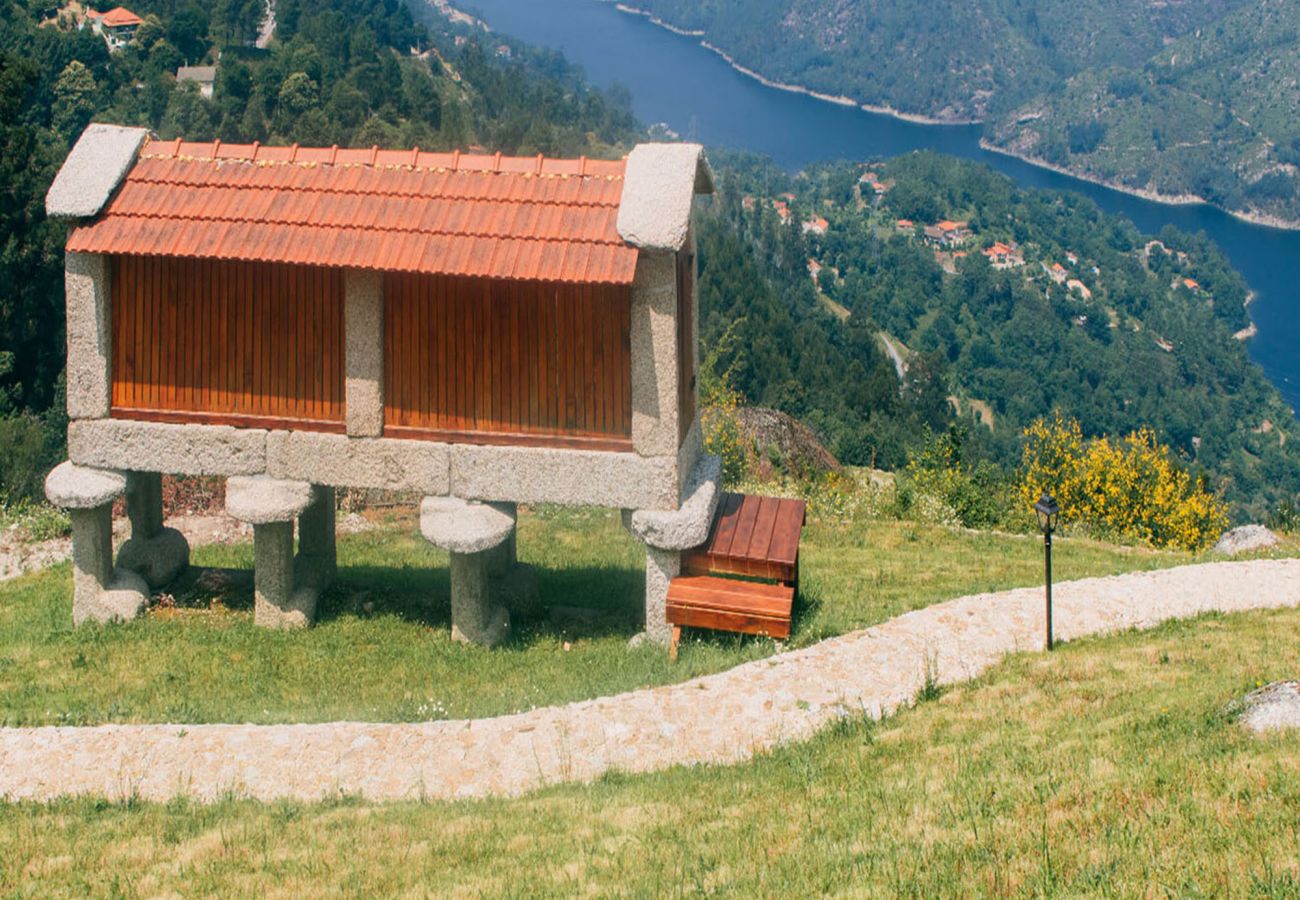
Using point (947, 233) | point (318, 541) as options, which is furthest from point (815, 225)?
point (318, 541)

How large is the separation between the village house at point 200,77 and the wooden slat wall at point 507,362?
97.2 meters

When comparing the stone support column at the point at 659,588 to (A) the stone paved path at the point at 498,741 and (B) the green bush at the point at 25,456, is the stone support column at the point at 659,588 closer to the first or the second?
(A) the stone paved path at the point at 498,741

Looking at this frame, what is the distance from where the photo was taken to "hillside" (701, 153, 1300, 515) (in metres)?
98.5

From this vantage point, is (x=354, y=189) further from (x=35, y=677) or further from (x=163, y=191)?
(x=35, y=677)

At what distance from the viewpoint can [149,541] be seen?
48.3 feet

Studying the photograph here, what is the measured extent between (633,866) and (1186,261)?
7449 inches

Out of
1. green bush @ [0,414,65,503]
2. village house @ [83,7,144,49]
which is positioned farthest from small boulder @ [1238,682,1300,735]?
village house @ [83,7,144,49]

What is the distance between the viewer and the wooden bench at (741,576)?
477 inches

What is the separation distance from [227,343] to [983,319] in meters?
152

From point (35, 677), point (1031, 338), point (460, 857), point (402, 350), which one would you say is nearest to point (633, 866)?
point (460, 857)

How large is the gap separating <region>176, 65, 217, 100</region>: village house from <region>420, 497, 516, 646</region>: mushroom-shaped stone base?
97602mm

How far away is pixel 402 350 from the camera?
499 inches

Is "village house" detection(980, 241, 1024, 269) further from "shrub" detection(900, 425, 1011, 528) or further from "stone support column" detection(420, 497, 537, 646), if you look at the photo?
"stone support column" detection(420, 497, 537, 646)

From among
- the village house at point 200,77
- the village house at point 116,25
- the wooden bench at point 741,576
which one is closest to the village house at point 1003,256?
the village house at point 200,77
